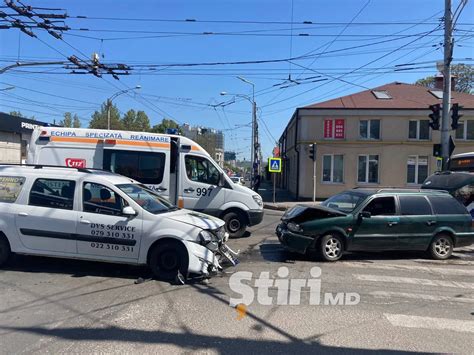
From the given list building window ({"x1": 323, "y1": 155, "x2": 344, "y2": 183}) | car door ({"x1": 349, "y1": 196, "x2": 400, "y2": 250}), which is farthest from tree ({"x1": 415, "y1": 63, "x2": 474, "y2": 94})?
car door ({"x1": 349, "y1": 196, "x2": 400, "y2": 250})

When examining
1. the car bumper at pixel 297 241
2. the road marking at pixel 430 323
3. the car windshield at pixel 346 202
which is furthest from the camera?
the car windshield at pixel 346 202

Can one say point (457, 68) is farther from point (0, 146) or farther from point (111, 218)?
point (111, 218)

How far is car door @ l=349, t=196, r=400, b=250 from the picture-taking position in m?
8.63

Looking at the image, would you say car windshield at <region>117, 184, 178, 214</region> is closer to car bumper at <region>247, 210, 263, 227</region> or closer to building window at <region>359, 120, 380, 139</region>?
car bumper at <region>247, 210, 263, 227</region>

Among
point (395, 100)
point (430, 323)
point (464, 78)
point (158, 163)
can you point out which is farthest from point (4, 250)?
point (464, 78)

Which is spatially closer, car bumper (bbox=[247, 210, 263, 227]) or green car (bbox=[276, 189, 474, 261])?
green car (bbox=[276, 189, 474, 261])

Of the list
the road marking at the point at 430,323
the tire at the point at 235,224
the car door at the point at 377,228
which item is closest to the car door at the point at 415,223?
the car door at the point at 377,228

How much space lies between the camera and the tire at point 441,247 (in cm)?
914

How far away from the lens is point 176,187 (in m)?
11.1

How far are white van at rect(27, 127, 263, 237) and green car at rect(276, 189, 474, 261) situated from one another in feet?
7.21

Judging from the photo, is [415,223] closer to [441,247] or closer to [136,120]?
[441,247]

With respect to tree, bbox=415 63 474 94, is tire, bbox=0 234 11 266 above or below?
below

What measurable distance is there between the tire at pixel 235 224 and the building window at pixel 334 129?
1699 cm

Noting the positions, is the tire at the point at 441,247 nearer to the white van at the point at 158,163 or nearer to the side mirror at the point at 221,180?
the white van at the point at 158,163
